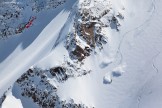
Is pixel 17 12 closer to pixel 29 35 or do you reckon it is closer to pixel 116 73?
pixel 29 35

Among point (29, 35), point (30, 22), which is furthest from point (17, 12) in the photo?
point (29, 35)

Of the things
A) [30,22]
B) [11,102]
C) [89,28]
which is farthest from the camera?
[30,22]

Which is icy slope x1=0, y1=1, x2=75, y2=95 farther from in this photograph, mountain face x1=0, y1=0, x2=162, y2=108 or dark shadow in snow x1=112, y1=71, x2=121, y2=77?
dark shadow in snow x1=112, y1=71, x2=121, y2=77

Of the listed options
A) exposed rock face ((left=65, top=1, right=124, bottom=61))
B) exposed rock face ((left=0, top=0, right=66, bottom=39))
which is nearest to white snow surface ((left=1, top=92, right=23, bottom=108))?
exposed rock face ((left=65, top=1, right=124, bottom=61))

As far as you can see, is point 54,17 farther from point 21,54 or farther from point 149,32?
point 149,32

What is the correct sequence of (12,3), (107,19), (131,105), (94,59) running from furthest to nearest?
1. (12,3)
2. (107,19)
3. (94,59)
4. (131,105)

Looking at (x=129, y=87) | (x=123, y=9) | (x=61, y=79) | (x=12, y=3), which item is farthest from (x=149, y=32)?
(x=12, y=3)

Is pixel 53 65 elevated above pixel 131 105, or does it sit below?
above

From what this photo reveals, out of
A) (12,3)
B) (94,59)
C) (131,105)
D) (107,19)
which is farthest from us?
(12,3)
